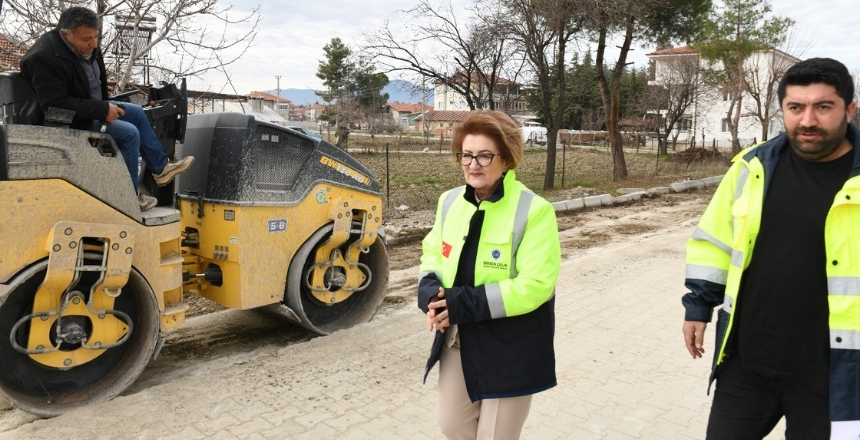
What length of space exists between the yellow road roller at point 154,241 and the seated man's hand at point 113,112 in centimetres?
13

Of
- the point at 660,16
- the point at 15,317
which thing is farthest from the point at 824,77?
the point at 660,16

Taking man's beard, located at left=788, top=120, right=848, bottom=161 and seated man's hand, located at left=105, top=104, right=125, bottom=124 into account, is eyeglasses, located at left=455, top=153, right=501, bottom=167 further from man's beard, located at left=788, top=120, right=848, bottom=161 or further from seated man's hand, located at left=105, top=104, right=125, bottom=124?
seated man's hand, located at left=105, top=104, right=125, bottom=124

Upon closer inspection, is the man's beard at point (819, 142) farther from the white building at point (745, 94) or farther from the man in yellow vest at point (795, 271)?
the white building at point (745, 94)

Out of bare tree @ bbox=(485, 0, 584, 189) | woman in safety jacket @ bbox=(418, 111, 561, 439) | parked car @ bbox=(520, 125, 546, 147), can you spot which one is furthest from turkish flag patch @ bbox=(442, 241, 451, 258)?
parked car @ bbox=(520, 125, 546, 147)

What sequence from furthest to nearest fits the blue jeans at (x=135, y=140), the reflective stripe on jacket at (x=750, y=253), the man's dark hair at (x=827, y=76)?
the blue jeans at (x=135, y=140), the man's dark hair at (x=827, y=76), the reflective stripe on jacket at (x=750, y=253)

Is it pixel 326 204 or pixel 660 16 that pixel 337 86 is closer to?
pixel 660 16

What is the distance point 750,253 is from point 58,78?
3.87 m

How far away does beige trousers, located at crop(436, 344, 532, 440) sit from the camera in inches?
105

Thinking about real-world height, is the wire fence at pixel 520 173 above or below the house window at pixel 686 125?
below

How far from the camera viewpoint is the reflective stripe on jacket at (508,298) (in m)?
2.58

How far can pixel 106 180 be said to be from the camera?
4234 millimetres

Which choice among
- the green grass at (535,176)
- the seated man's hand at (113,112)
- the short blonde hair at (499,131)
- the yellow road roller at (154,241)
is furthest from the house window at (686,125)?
the short blonde hair at (499,131)

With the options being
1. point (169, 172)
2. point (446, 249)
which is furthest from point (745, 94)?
point (446, 249)

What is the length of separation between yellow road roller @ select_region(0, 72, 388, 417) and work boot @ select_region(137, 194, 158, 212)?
0.16 ft
